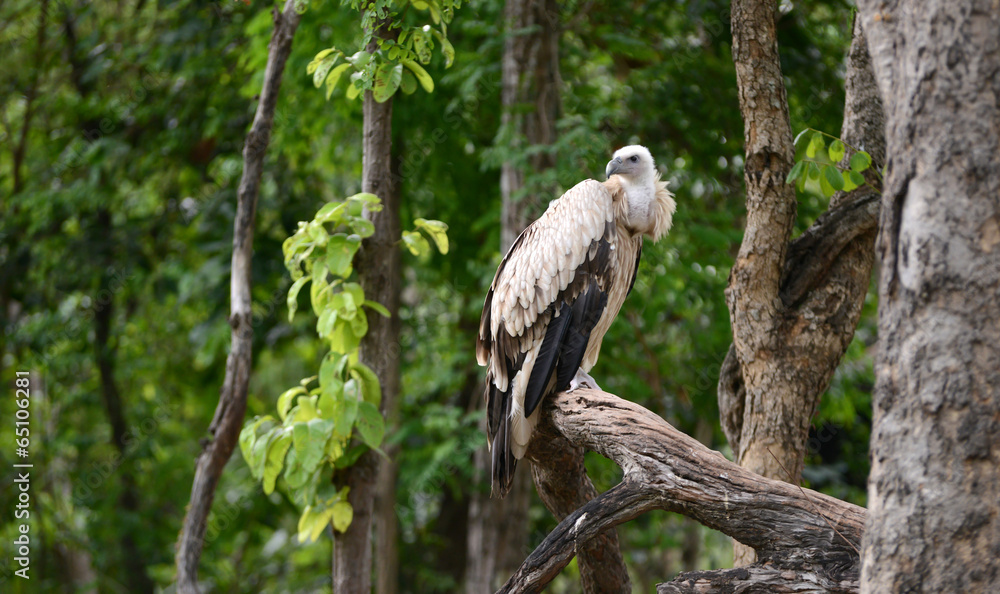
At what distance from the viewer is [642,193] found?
11.6 ft

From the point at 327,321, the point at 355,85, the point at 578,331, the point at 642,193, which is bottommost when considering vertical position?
the point at 578,331

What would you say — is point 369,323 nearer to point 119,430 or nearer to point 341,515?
point 341,515

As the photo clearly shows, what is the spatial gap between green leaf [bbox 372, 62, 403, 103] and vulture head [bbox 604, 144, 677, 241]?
1.07m

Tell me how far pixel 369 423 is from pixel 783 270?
6.65 feet

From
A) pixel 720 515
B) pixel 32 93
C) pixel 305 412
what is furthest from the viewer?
pixel 32 93

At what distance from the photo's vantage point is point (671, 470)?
2.36 m

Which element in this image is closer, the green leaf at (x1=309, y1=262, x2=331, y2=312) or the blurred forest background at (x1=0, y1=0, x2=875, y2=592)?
the green leaf at (x1=309, y1=262, x2=331, y2=312)

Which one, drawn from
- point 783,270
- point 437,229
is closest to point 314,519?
point 437,229

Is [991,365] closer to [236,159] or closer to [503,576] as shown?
[503,576]

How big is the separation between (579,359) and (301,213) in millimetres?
4372

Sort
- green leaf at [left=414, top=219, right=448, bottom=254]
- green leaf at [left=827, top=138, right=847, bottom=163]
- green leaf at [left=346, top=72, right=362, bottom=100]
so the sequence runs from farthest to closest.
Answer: green leaf at [left=414, top=219, right=448, bottom=254] < green leaf at [left=346, top=72, right=362, bottom=100] < green leaf at [left=827, top=138, right=847, bottom=163]

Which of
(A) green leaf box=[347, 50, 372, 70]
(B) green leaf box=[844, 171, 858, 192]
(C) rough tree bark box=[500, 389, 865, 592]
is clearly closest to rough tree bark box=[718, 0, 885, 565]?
(B) green leaf box=[844, 171, 858, 192]

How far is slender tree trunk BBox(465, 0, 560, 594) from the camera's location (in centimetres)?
564

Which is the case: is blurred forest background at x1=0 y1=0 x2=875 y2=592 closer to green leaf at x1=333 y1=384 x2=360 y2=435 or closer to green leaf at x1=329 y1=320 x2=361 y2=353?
green leaf at x1=329 y1=320 x2=361 y2=353
